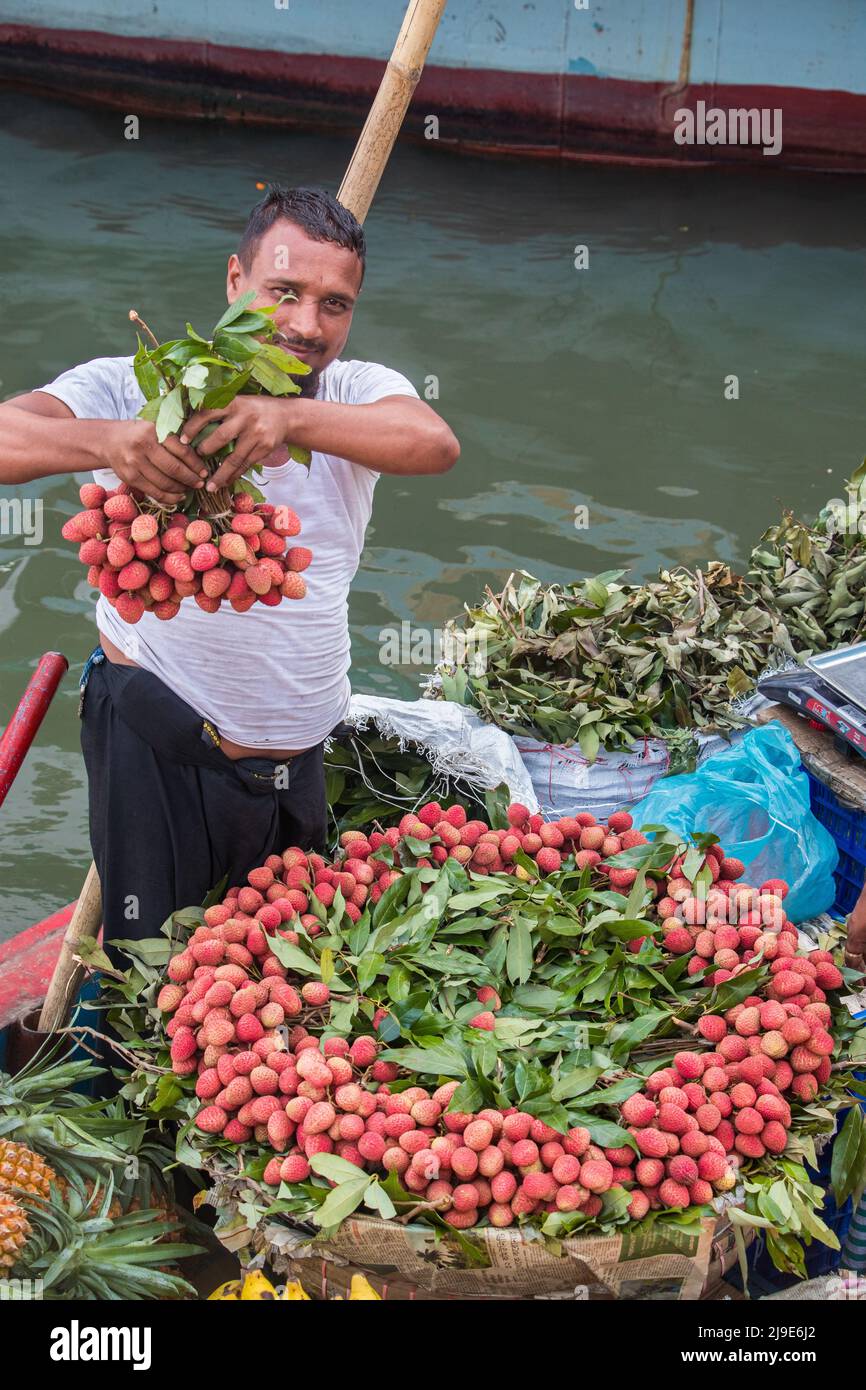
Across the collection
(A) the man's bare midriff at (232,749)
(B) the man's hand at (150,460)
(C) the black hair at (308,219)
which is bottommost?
(A) the man's bare midriff at (232,749)

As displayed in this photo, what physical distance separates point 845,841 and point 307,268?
5.67ft

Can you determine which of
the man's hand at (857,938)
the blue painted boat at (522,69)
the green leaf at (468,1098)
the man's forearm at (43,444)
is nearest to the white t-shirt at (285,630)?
the man's forearm at (43,444)

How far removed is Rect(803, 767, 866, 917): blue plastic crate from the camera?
9.35ft

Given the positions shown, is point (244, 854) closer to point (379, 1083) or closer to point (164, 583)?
point (379, 1083)

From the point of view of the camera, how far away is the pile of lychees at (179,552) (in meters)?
1.76

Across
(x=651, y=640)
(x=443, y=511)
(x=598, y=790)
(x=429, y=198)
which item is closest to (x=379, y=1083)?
(x=598, y=790)

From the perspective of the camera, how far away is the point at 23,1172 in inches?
78.9

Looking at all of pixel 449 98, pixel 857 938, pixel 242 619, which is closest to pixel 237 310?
pixel 242 619

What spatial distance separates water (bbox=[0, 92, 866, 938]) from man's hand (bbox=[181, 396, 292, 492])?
8.14 feet

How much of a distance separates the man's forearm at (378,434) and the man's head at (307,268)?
0.15 metres

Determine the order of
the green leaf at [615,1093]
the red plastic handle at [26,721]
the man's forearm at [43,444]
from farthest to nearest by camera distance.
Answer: the red plastic handle at [26,721] < the green leaf at [615,1093] < the man's forearm at [43,444]

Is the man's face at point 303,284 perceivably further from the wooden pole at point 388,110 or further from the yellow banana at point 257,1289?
the yellow banana at point 257,1289

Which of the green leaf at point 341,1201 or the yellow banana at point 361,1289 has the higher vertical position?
the green leaf at point 341,1201

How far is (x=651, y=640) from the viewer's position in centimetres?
325
